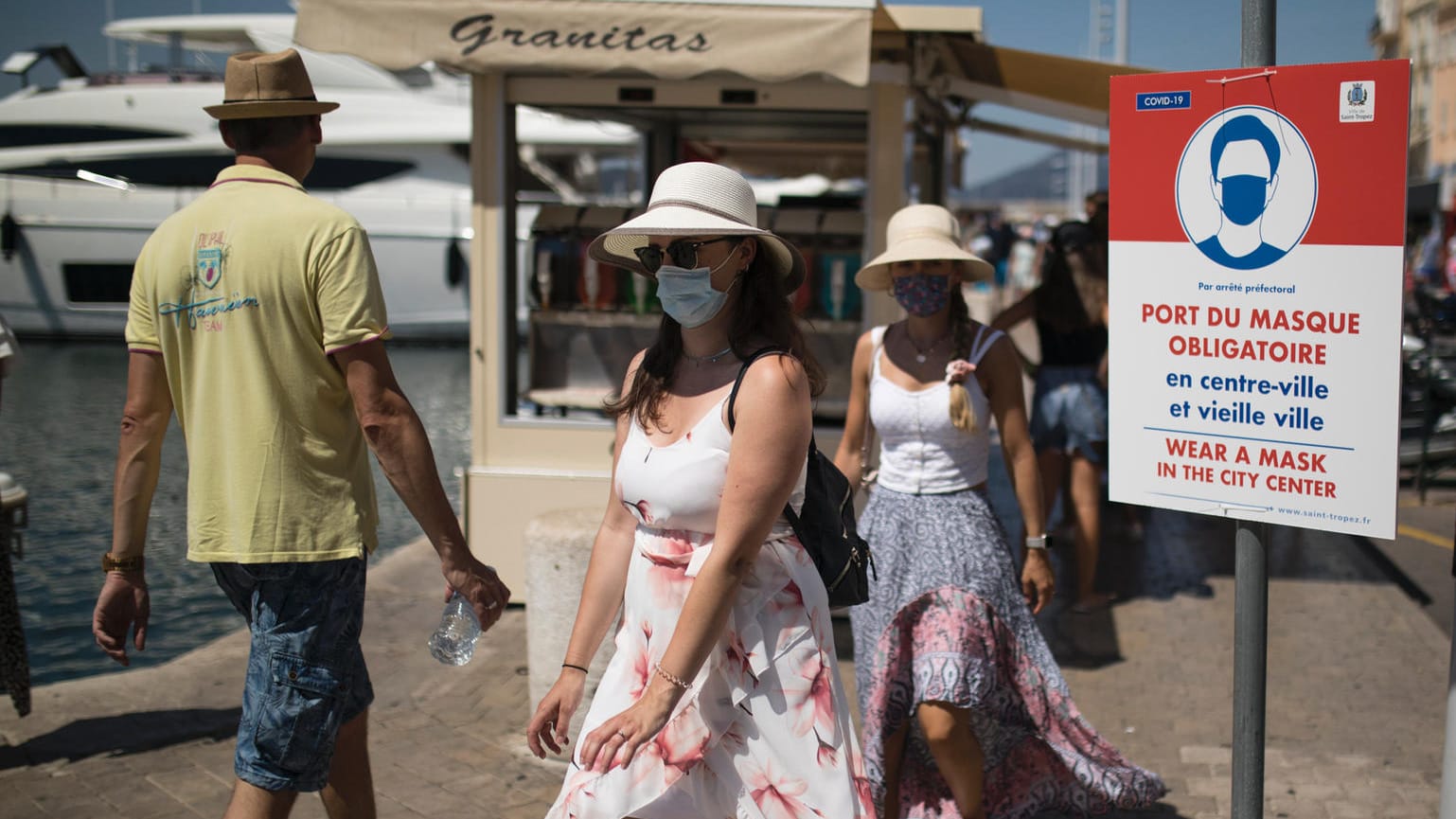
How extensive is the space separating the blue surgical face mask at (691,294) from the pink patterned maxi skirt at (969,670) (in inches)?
54.1

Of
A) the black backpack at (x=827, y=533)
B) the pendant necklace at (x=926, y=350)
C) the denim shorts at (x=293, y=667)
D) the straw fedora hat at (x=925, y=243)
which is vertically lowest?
the denim shorts at (x=293, y=667)

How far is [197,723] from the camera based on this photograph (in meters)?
5.16

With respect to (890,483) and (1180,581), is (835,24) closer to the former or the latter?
(890,483)

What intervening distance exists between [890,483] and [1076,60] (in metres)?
4.08

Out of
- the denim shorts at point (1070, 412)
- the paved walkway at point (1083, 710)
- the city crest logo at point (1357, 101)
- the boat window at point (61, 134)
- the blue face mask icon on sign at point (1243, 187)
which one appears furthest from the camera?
the boat window at point (61, 134)

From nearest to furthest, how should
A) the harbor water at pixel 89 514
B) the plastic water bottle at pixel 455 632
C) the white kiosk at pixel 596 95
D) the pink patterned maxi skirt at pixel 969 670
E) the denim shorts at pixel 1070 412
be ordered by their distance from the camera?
the plastic water bottle at pixel 455 632 < the pink patterned maxi skirt at pixel 969 670 < the white kiosk at pixel 596 95 < the harbor water at pixel 89 514 < the denim shorts at pixel 1070 412

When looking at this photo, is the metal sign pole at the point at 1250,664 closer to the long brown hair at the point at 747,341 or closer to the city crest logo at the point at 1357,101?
the city crest logo at the point at 1357,101

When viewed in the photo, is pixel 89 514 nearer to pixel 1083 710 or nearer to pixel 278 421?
pixel 1083 710

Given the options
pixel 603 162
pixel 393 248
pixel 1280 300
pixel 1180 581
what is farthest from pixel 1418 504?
pixel 603 162

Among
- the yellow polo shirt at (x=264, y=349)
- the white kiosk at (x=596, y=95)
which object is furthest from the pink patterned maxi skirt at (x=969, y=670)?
the white kiosk at (x=596, y=95)

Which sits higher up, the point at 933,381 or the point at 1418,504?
the point at 933,381

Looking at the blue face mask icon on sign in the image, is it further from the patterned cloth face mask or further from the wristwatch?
the wristwatch

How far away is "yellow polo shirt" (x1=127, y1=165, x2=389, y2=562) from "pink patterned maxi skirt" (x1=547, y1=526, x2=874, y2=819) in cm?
79

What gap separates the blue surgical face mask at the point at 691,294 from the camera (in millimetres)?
2764
